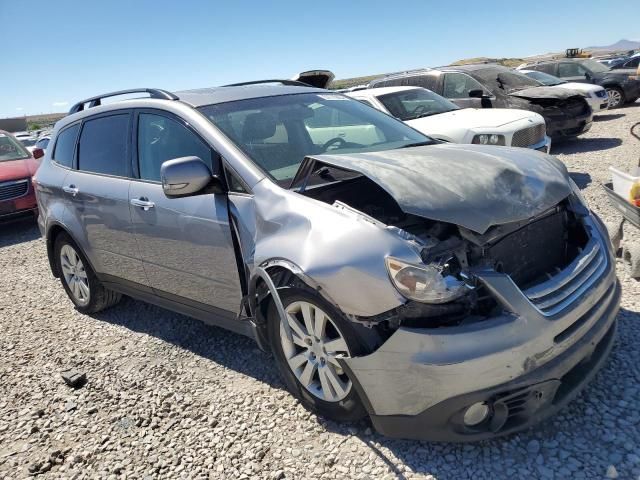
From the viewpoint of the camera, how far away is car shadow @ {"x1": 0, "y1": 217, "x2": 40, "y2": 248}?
8898 mm

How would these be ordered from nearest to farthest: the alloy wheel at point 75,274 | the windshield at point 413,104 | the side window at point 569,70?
the alloy wheel at point 75,274 → the windshield at point 413,104 → the side window at point 569,70

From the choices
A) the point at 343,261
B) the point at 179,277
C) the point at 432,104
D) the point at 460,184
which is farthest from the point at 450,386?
the point at 432,104

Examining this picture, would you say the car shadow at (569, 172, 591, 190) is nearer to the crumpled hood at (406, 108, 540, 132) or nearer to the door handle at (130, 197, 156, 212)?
the crumpled hood at (406, 108, 540, 132)

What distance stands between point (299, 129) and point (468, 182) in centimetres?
139

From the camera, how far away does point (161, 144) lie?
146 inches

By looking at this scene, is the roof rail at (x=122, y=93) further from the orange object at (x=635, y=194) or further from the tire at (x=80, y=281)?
the orange object at (x=635, y=194)

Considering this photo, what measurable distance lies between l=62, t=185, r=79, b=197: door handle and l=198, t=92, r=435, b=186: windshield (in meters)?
1.64

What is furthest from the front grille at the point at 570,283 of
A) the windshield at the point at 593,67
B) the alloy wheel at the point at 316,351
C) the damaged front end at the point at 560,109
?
the windshield at the point at 593,67

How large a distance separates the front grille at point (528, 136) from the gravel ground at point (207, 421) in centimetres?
341

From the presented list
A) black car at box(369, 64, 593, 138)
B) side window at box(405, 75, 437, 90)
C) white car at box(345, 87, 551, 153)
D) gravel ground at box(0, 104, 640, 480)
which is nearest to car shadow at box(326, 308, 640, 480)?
gravel ground at box(0, 104, 640, 480)

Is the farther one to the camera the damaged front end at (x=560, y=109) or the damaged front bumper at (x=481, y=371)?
the damaged front end at (x=560, y=109)

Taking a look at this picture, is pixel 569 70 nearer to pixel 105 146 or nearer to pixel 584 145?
pixel 584 145

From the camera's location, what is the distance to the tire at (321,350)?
8.06ft

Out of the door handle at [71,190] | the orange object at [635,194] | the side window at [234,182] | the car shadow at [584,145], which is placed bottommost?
the car shadow at [584,145]
